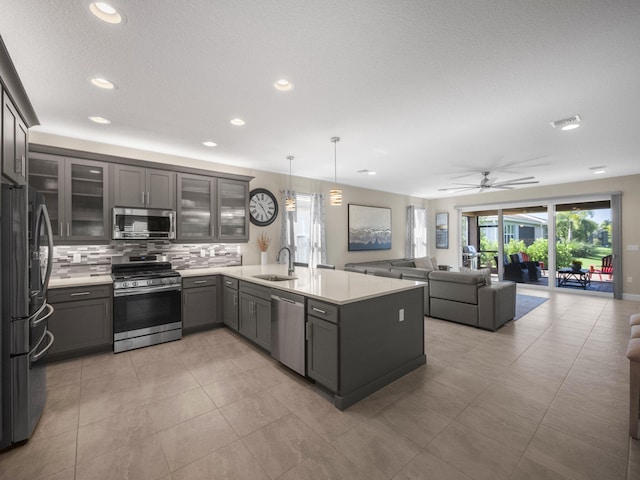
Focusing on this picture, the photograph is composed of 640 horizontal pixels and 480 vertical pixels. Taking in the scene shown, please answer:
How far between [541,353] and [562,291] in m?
5.19

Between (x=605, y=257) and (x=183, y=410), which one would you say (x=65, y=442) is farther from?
(x=605, y=257)

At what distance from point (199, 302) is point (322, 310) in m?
2.46

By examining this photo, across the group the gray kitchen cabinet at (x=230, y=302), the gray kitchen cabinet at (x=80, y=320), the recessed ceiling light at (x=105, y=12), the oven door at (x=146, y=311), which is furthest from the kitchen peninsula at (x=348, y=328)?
the recessed ceiling light at (x=105, y=12)

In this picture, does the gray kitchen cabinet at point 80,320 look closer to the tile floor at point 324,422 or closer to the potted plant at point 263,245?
the tile floor at point 324,422

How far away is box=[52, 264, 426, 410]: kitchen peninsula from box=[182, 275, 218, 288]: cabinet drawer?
1.01m

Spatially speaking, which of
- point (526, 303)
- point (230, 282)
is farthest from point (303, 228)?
point (526, 303)

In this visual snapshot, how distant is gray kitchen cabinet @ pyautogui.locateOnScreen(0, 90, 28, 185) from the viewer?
1.82 m

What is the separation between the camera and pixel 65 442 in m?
1.97

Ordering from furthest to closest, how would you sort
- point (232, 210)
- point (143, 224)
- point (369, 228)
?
point (369, 228)
point (232, 210)
point (143, 224)

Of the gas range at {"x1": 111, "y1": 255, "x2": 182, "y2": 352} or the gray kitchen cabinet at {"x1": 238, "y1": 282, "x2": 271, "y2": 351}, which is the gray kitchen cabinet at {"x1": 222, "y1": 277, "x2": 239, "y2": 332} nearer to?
the gray kitchen cabinet at {"x1": 238, "y1": 282, "x2": 271, "y2": 351}

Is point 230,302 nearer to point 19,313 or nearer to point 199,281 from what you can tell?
point 199,281

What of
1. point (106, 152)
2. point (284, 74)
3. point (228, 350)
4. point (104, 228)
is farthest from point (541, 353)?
point (106, 152)

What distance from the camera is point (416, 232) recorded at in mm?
9250

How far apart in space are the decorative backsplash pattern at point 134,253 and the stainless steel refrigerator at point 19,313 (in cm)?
189
